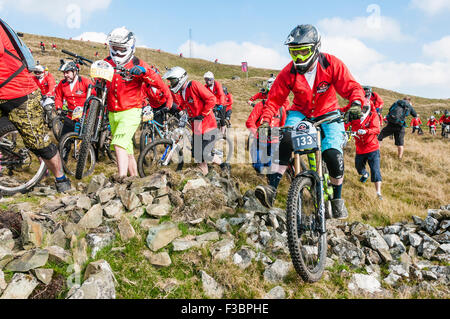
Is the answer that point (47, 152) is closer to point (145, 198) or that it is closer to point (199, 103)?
point (145, 198)

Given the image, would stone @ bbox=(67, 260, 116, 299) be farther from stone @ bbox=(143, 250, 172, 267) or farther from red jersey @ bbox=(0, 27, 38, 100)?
red jersey @ bbox=(0, 27, 38, 100)

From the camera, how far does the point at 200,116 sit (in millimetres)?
7117

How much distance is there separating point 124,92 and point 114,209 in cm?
242

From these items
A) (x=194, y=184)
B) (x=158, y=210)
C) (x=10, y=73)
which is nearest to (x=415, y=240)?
(x=194, y=184)

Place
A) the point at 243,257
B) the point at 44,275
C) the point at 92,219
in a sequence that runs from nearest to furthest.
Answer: the point at 44,275 < the point at 243,257 < the point at 92,219

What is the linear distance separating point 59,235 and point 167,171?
6.68 ft

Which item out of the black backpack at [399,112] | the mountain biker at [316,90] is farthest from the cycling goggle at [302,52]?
the black backpack at [399,112]

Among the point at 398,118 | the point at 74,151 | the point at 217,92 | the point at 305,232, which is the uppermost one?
the point at 217,92

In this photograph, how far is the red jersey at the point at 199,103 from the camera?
22.9 ft

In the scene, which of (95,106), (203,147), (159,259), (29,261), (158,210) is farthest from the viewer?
(203,147)

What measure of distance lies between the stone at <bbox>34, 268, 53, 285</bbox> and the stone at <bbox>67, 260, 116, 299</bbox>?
0.33 metres

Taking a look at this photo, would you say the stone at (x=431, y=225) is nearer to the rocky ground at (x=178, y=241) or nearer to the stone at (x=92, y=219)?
the rocky ground at (x=178, y=241)
